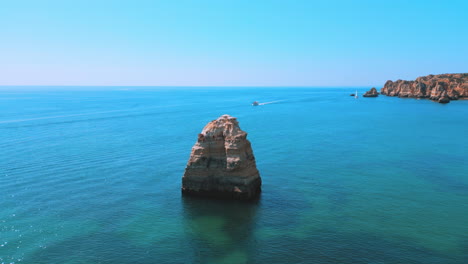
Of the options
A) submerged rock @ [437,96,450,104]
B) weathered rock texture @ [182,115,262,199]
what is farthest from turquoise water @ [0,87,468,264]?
submerged rock @ [437,96,450,104]

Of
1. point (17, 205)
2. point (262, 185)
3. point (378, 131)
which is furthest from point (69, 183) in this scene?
point (378, 131)

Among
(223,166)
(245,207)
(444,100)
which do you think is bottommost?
(245,207)

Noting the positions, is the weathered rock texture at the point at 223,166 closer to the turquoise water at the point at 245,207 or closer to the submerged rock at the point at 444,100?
the turquoise water at the point at 245,207

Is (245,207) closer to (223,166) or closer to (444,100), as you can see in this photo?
(223,166)

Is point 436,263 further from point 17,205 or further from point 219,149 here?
point 17,205

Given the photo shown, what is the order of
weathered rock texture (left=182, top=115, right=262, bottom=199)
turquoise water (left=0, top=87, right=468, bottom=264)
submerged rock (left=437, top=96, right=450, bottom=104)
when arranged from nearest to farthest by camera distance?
turquoise water (left=0, top=87, right=468, bottom=264) → weathered rock texture (left=182, top=115, right=262, bottom=199) → submerged rock (left=437, top=96, right=450, bottom=104)

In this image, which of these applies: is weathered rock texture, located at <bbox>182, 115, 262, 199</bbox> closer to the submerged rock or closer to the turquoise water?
the turquoise water

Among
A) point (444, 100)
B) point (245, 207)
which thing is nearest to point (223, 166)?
point (245, 207)

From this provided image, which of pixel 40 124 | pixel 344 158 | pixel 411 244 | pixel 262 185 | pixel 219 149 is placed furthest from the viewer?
pixel 40 124
